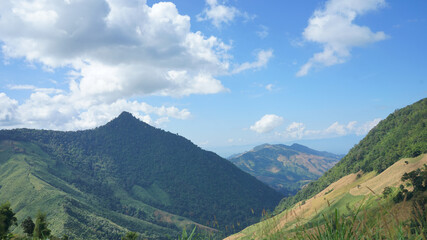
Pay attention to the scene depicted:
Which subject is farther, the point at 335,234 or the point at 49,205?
the point at 49,205

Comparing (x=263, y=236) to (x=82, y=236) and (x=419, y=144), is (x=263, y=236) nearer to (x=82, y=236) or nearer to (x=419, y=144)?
(x=419, y=144)

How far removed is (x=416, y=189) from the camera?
86.9 m

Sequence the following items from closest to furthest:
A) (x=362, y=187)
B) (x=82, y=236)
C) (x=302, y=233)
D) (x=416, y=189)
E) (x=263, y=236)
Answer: (x=302, y=233) → (x=263, y=236) → (x=416, y=189) → (x=362, y=187) → (x=82, y=236)

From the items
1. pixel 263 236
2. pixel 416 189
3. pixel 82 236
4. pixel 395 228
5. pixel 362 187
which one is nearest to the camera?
pixel 395 228

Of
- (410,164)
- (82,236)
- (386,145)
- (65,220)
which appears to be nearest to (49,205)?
(65,220)

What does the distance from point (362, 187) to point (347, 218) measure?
169 metres

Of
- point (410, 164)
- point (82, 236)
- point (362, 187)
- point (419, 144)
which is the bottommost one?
point (82, 236)

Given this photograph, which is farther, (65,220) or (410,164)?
(65,220)

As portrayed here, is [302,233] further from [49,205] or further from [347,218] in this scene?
Result: [49,205]

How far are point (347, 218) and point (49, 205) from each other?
780 ft

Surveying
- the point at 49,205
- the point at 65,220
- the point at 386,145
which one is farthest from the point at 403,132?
the point at 49,205

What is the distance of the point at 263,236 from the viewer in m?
6.45

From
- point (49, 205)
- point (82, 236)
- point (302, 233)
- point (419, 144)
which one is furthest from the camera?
point (49, 205)

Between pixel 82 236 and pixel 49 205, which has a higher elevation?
pixel 49 205
